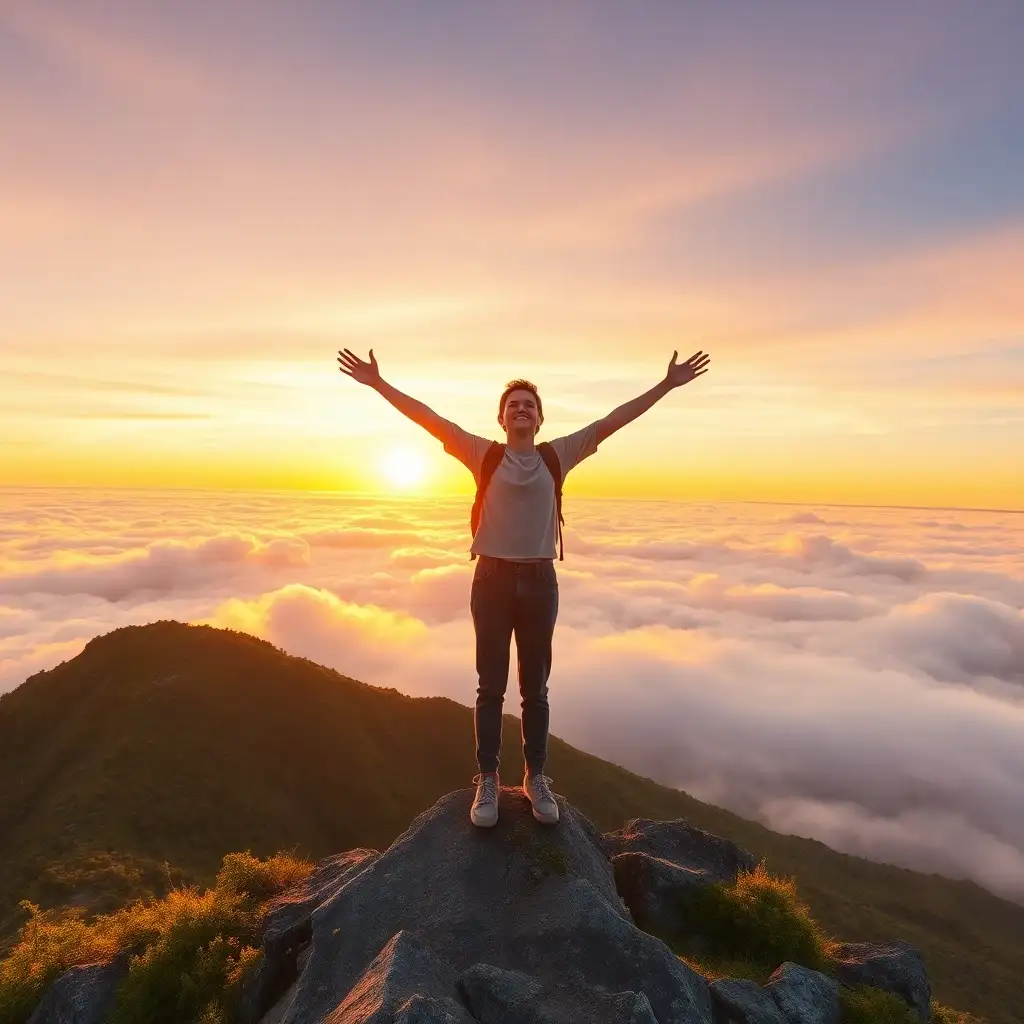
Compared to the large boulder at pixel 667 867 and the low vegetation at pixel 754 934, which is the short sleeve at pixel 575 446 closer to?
the large boulder at pixel 667 867

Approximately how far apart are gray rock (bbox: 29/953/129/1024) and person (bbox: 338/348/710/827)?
9867 millimetres

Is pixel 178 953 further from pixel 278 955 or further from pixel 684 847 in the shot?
pixel 684 847

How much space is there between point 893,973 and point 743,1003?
220 inches

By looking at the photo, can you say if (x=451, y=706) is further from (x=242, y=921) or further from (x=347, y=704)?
(x=242, y=921)

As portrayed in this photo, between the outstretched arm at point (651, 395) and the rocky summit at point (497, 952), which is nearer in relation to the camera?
the rocky summit at point (497, 952)

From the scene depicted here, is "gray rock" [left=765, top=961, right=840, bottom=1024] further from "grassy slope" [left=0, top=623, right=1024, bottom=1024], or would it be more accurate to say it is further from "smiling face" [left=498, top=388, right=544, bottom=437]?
"grassy slope" [left=0, top=623, right=1024, bottom=1024]

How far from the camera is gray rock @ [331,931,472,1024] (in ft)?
22.4

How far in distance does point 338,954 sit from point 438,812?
8.37 ft

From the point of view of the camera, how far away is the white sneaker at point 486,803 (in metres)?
10.1

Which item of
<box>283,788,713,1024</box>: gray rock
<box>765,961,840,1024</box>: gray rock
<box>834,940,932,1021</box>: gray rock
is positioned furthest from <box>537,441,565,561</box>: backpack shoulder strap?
<box>834,940,932,1021</box>: gray rock

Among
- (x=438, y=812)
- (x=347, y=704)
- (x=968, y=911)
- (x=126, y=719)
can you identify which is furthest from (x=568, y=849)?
(x=968, y=911)

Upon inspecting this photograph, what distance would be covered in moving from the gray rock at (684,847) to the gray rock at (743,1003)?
4776 millimetres

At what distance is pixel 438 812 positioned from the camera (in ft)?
36.7

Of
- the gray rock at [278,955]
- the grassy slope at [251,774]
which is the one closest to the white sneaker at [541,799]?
the gray rock at [278,955]
